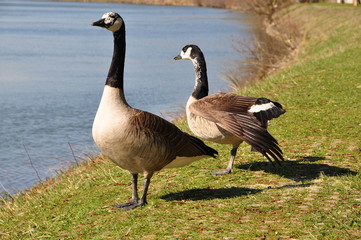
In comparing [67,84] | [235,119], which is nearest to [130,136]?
[235,119]

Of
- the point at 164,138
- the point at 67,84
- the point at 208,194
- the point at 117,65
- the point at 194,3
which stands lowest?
the point at 67,84

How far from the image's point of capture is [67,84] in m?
24.9

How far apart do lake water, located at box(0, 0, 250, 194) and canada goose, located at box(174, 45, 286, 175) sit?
17.4 ft

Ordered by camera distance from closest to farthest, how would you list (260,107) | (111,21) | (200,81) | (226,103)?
(111,21) < (260,107) < (226,103) < (200,81)

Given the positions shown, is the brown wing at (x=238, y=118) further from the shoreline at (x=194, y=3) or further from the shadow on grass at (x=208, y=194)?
the shoreline at (x=194, y=3)

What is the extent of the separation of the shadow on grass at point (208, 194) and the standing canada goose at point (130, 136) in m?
0.58

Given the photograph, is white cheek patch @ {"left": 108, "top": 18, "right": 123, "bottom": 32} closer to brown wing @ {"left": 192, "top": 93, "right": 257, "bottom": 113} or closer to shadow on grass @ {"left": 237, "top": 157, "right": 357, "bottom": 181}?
brown wing @ {"left": 192, "top": 93, "right": 257, "bottom": 113}

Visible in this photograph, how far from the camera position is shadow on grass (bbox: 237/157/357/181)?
24.9 ft

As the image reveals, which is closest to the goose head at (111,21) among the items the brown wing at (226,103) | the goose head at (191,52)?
the brown wing at (226,103)

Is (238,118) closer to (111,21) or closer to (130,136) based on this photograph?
(130,136)

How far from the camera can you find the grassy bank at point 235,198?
569 centimetres

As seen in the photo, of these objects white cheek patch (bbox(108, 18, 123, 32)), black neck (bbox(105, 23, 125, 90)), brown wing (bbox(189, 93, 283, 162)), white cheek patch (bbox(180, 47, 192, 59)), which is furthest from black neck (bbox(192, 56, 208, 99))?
white cheek patch (bbox(108, 18, 123, 32))

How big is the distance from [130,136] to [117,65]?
99 cm

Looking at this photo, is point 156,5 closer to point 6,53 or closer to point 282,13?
point 282,13
